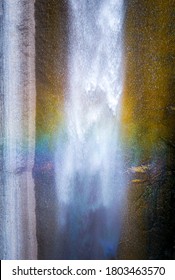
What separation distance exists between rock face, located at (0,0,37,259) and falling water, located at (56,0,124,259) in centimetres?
24

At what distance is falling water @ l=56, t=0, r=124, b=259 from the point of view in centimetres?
214

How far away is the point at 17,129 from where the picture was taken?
2281mm

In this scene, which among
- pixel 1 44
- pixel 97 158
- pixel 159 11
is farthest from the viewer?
pixel 97 158

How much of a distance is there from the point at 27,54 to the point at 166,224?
1.62m

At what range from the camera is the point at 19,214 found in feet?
7.88

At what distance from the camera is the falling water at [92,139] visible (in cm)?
214

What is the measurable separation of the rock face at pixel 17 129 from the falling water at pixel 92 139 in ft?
0.80

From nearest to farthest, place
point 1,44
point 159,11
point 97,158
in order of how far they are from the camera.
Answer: point 159,11
point 1,44
point 97,158

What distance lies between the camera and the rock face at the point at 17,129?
2174 millimetres

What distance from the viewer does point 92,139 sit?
2.32 meters

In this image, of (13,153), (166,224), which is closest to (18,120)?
(13,153)

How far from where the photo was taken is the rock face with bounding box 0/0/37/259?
2174mm

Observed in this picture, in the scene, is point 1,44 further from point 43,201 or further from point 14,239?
point 14,239

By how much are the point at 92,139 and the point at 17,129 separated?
565 mm
